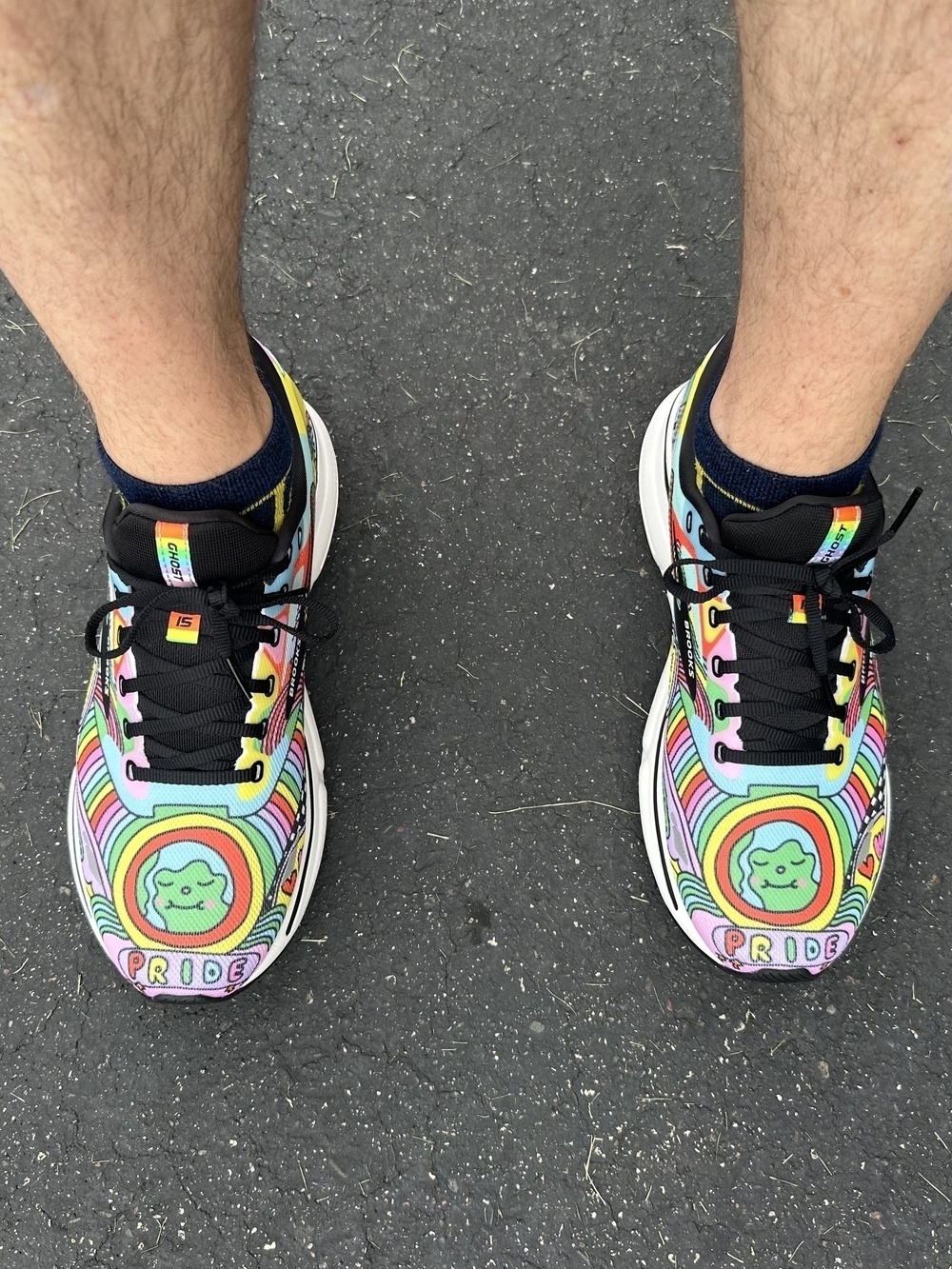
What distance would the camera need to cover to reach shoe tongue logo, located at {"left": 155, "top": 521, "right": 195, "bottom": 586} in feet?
3.11

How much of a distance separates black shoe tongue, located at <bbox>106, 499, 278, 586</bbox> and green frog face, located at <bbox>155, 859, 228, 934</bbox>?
1.22 ft

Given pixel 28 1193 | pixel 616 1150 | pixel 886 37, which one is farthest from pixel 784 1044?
pixel 886 37

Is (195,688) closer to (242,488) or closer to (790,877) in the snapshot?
(242,488)

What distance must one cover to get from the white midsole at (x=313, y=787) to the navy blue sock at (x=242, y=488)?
197mm

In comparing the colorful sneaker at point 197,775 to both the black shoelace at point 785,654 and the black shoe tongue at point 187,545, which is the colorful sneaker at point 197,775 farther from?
the black shoelace at point 785,654

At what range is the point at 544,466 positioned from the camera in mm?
1350

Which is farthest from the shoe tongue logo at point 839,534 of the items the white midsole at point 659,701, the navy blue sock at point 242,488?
the navy blue sock at point 242,488

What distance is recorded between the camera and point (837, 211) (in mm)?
757

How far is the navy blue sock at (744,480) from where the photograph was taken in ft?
3.18

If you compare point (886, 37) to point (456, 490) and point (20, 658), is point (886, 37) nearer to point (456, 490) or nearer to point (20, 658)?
point (456, 490)

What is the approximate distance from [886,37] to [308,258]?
963mm

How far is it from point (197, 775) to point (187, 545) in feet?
1.03

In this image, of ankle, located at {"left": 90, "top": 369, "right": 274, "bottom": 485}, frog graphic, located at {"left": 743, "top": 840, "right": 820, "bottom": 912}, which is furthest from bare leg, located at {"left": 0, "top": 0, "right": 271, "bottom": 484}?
frog graphic, located at {"left": 743, "top": 840, "right": 820, "bottom": 912}

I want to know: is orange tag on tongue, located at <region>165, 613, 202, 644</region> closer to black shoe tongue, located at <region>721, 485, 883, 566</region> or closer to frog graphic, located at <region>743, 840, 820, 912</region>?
black shoe tongue, located at <region>721, 485, 883, 566</region>
